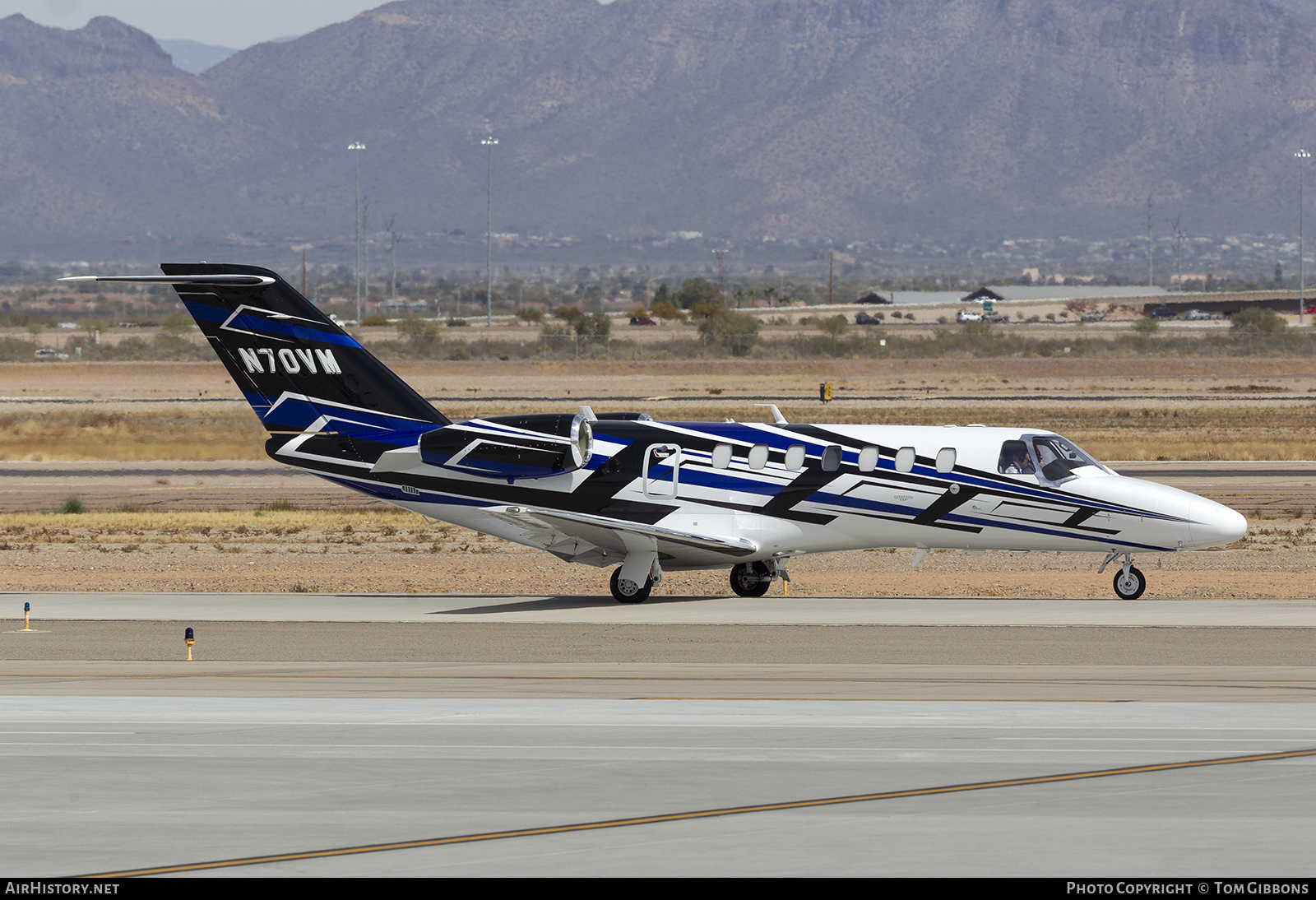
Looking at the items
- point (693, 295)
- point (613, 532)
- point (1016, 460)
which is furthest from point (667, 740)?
point (693, 295)

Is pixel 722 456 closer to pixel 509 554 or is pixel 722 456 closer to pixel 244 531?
pixel 509 554

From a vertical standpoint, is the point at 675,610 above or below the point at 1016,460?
below

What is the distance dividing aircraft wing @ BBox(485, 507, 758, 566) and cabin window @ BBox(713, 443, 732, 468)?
1121 millimetres

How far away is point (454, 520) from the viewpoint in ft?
87.0

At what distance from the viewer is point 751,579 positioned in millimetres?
27344

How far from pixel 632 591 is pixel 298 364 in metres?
6.56

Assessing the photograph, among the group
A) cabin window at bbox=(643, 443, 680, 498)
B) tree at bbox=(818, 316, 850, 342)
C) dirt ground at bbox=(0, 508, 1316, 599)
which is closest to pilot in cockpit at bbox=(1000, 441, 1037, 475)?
dirt ground at bbox=(0, 508, 1316, 599)

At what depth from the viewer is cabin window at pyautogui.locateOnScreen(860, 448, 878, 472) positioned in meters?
25.4

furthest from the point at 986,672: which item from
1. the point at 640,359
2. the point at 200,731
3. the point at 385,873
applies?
the point at 640,359

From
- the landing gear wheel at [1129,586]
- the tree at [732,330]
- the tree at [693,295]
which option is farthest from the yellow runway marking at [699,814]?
the tree at [693,295]

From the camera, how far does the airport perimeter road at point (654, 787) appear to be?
11453 mm

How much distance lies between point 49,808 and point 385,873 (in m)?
3.52

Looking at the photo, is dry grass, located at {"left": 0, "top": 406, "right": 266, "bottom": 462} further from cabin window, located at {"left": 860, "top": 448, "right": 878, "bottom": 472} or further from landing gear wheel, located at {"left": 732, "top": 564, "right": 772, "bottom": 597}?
cabin window, located at {"left": 860, "top": 448, "right": 878, "bottom": 472}

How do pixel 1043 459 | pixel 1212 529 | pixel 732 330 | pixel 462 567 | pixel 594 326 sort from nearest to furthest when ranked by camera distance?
pixel 1212 529
pixel 1043 459
pixel 462 567
pixel 732 330
pixel 594 326
